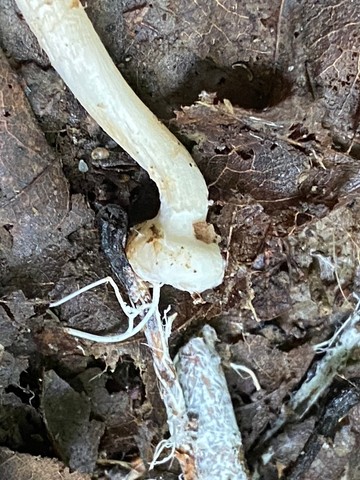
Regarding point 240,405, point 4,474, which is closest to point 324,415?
point 240,405

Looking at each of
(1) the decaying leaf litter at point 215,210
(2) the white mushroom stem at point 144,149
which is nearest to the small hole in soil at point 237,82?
(1) the decaying leaf litter at point 215,210

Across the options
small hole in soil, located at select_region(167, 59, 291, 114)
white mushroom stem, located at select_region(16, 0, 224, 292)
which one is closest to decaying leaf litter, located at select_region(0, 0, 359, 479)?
small hole in soil, located at select_region(167, 59, 291, 114)

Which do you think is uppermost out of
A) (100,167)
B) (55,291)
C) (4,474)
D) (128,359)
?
(100,167)

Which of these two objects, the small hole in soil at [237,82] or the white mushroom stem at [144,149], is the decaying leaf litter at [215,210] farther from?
the white mushroom stem at [144,149]

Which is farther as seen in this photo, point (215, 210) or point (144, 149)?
point (215, 210)

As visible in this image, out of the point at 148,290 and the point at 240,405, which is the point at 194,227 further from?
the point at 240,405
